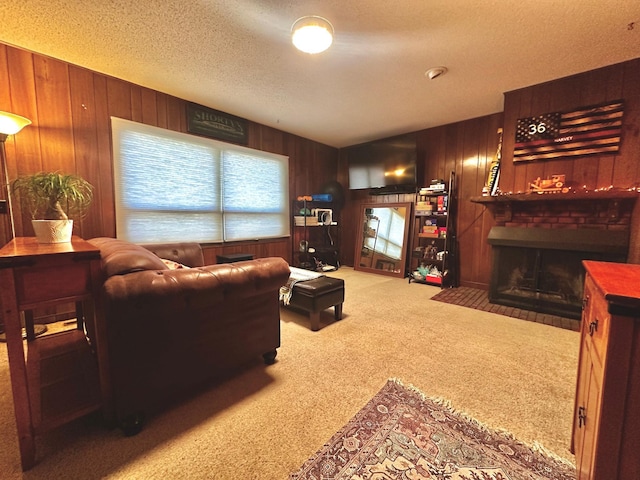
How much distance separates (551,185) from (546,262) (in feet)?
2.81

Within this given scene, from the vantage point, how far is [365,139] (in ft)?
16.2

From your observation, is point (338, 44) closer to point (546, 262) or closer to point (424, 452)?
point (424, 452)

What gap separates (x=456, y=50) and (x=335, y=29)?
1.09 metres

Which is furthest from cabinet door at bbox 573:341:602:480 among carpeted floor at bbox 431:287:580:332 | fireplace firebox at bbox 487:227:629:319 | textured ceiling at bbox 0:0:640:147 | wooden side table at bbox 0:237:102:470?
fireplace firebox at bbox 487:227:629:319

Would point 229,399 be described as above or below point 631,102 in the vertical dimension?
below

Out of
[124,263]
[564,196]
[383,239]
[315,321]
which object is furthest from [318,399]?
[383,239]

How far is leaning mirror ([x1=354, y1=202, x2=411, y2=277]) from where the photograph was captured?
15.2ft

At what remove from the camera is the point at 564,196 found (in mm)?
2699

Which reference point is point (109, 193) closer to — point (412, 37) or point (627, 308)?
point (412, 37)

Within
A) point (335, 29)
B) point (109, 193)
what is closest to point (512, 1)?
point (335, 29)

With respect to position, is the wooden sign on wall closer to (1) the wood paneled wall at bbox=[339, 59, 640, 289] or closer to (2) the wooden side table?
(1) the wood paneled wall at bbox=[339, 59, 640, 289]

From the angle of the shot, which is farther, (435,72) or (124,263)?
(435,72)

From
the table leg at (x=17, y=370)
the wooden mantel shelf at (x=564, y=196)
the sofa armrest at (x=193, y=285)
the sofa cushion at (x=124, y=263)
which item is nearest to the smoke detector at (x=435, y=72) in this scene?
the wooden mantel shelf at (x=564, y=196)

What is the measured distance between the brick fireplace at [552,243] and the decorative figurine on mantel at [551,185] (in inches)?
4.5
